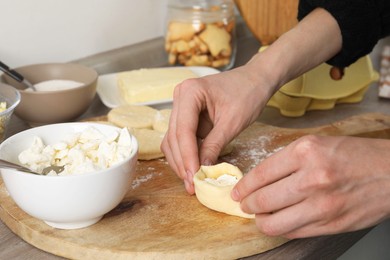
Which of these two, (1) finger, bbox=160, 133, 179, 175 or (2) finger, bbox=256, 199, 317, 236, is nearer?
(2) finger, bbox=256, 199, 317, 236

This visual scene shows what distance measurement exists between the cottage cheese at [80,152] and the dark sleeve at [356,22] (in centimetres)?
52

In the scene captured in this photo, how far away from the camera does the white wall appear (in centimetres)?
134

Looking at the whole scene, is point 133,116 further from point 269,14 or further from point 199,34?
point 269,14

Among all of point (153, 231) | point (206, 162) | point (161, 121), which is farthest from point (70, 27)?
point (153, 231)

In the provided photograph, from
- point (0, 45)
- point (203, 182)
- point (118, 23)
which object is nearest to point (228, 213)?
point (203, 182)

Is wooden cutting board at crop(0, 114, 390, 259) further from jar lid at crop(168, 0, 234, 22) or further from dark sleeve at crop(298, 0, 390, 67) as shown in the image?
jar lid at crop(168, 0, 234, 22)

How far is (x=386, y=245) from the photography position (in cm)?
125

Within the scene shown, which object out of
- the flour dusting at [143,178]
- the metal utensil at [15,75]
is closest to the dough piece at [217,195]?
the flour dusting at [143,178]

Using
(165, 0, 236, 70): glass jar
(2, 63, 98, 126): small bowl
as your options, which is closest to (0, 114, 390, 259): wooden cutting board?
(2, 63, 98, 126): small bowl

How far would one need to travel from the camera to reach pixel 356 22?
1222 millimetres

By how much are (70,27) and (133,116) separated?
0.35 meters

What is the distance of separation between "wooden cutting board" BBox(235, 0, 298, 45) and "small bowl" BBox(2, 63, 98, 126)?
523 mm

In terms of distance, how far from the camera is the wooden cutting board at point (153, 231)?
836mm

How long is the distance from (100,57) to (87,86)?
1.06 feet
